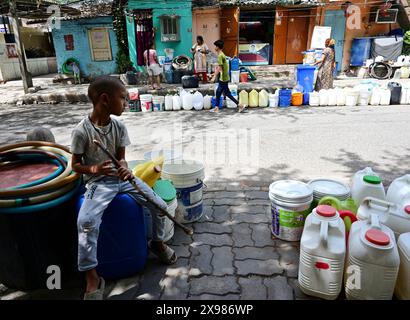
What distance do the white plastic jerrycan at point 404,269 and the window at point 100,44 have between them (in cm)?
1461

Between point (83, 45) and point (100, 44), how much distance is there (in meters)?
0.84

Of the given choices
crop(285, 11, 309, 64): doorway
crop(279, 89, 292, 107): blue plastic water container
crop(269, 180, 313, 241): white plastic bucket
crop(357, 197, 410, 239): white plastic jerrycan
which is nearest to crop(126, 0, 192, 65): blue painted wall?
crop(285, 11, 309, 64): doorway

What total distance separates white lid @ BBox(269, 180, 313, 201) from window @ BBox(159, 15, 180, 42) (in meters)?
11.5

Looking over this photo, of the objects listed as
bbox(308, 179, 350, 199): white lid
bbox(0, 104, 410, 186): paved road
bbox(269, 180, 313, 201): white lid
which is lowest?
bbox(0, 104, 410, 186): paved road

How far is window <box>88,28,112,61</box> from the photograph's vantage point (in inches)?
556

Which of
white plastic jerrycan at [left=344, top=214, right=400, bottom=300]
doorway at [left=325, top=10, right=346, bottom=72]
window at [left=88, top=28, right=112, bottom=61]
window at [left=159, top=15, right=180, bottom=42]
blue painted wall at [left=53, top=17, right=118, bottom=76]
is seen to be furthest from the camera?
window at [left=88, top=28, right=112, bottom=61]

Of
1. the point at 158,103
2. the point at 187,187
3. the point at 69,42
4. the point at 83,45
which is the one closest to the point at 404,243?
the point at 187,187

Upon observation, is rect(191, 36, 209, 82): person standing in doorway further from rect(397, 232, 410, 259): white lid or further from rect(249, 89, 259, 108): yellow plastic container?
rect(397, 232, 410, 259): white lid

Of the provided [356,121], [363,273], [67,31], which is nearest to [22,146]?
[363,273]

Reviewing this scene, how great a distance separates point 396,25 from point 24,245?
1704 cm

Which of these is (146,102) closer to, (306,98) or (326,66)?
(306,98)

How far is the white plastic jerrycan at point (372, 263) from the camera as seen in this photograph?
1961 millimetres

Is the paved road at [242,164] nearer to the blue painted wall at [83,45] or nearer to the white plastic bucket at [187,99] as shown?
the white plastic bucket at [187,99]
